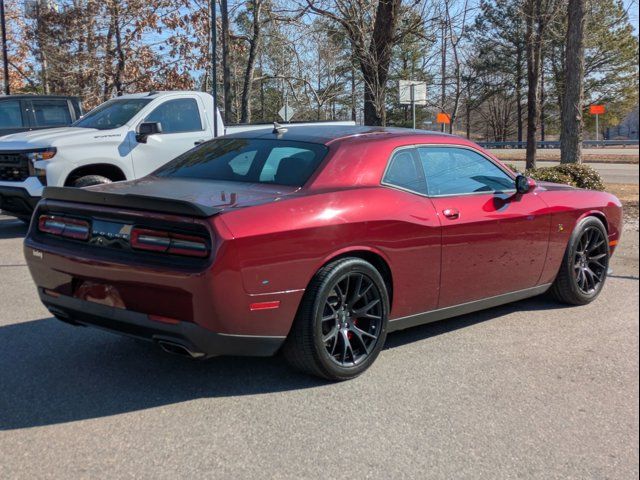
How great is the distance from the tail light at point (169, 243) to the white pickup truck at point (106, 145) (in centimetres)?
542

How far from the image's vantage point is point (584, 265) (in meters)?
6.00

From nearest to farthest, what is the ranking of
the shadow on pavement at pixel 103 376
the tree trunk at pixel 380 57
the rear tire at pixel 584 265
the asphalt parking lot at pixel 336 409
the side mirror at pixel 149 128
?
the asphalt parking lot at pixel 336 409
the shadow on pavement at pixel 103 376
the rear tire at pixel 584 265
the side mirror at pixel 149 128
the tree trunk at pixel 380 57

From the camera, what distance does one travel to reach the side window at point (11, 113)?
1329 cm

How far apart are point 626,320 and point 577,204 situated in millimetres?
1057

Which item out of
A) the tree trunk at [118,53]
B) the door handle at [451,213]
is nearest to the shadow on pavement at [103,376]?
the door handle at [451,213]

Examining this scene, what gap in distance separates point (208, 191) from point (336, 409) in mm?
1582

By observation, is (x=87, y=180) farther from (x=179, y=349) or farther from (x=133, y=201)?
(x=179, y=349)

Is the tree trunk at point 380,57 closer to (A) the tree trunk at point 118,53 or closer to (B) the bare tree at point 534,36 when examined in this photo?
(B) the bare tree at point 534,36

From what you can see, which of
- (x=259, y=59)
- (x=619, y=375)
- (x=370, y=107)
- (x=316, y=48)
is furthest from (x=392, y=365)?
(x=259, y=59)

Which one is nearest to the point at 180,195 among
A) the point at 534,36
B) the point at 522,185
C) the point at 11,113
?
the point at 522,185

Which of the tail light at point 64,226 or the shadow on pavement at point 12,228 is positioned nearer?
the tail light at point 64,226

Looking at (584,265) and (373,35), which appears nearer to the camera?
(584,265)

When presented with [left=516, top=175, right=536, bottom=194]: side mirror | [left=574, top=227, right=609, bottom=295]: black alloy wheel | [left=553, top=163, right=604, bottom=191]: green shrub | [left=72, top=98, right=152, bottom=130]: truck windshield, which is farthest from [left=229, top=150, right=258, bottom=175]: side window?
[left=553, top=163, right=604, bottom=191]: green shrub

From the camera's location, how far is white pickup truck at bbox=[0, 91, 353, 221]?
9273 mm
